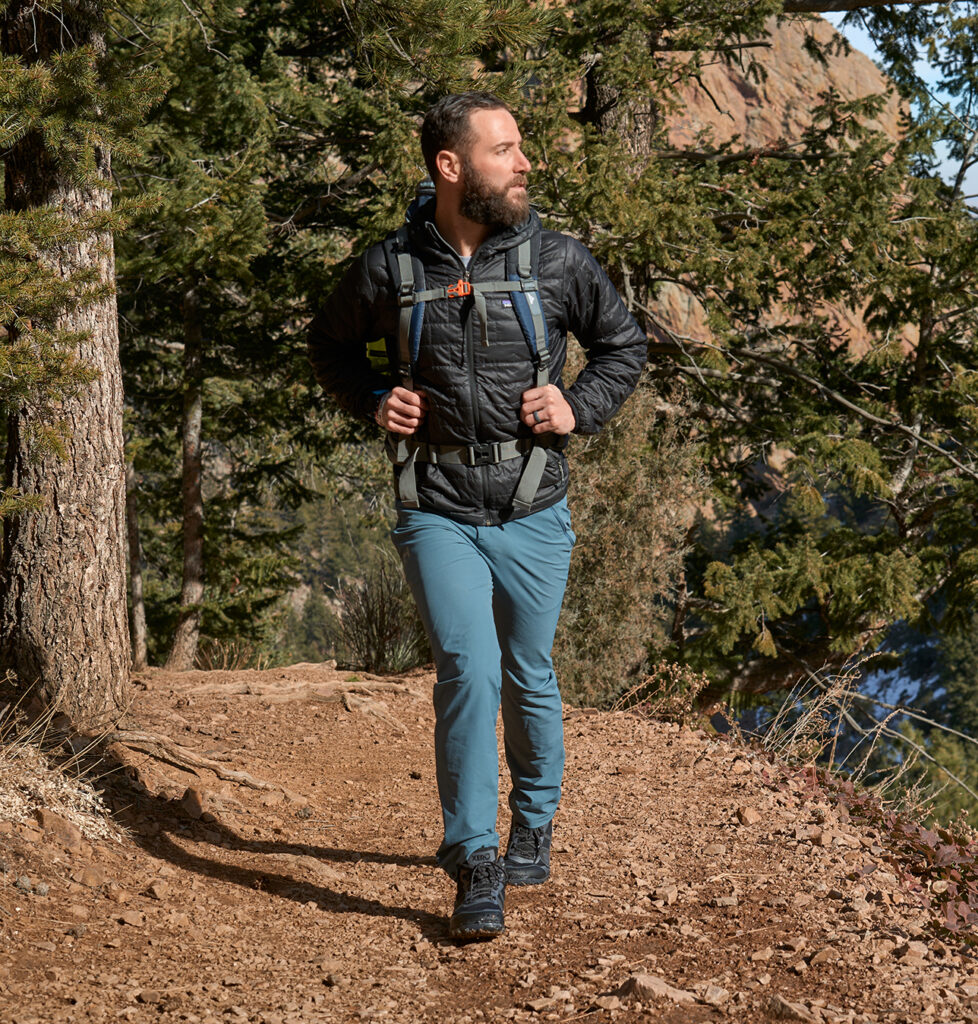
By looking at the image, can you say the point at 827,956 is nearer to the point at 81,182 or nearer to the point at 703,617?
the point at 81,182

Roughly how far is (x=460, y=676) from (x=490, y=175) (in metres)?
1.29

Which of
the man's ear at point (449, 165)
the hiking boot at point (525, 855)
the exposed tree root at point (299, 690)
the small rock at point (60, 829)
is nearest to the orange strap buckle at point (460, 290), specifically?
the man's ear at point (449, 165)

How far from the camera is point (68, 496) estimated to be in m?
4.94

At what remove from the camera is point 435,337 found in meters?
2.94

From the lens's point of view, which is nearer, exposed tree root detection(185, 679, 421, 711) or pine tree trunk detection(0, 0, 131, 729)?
pine tree trunk detection(0, 0, 131, 729)

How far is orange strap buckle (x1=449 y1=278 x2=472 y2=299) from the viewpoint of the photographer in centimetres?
292

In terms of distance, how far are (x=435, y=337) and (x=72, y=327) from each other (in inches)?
102

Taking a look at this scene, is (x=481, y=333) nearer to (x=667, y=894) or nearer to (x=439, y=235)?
(x=439, y=235)

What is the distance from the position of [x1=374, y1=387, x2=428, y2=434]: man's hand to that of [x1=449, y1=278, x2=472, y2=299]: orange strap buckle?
0.28 m

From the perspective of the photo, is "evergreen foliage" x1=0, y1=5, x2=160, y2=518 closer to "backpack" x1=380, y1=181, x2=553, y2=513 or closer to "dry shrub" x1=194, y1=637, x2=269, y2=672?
"backpack" x1=380, y1=181, x2=553, y2=513

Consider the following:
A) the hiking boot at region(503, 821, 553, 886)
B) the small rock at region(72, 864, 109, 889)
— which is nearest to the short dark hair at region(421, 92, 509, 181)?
the hiking boot at region(503, 821, 553, 886)

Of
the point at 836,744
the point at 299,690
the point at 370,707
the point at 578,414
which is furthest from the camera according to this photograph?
the point at 299,690

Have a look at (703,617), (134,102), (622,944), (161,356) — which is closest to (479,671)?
(622,944)

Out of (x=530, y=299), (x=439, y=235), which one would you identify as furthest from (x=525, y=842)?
(x=439, y=235)
